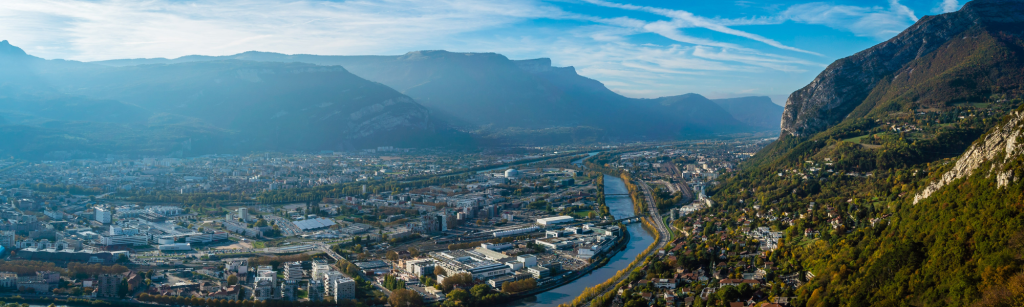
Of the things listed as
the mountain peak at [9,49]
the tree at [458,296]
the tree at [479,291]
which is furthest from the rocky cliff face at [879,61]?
the mountain peak at [9,49]

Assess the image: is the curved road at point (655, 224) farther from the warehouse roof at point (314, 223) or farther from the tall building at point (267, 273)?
the warehouse roof at point (314, 223)

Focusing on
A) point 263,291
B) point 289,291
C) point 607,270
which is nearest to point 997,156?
point 607,270

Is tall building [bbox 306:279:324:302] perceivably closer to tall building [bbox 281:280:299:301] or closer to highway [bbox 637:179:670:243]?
tall building [bbox 281:280:299:301]

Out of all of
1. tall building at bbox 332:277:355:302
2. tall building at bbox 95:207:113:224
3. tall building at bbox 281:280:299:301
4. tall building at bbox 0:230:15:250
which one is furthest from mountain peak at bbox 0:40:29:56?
tall building at bbox 332:277:355:302

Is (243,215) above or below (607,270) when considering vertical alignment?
below

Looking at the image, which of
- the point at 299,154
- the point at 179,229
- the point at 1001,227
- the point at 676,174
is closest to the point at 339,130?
the point at 299,154

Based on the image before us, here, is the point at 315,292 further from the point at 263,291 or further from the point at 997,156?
the point at 997,156
